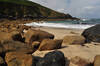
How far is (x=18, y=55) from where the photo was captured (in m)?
3.20

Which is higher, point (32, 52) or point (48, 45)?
point (48, 45)

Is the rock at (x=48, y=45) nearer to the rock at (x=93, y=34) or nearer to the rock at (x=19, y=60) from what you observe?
the rock at (x=19, y=60)

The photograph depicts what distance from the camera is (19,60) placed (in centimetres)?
303

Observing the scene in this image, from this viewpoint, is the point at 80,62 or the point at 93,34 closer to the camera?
the point at 80,62

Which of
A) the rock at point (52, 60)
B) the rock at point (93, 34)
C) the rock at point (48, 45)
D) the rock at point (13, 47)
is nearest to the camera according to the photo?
the rock at point (52, 60)

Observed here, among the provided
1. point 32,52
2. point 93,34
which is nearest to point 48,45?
point 32,52

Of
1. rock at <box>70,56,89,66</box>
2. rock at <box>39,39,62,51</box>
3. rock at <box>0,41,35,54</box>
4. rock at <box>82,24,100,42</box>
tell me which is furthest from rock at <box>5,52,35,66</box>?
rock at <box>82,24,100,42</box>

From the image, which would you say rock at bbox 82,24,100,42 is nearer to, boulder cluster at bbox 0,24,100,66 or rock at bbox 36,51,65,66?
boulder cluster at bbox 0,24,100,66

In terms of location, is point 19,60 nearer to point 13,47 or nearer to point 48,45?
point 13,47

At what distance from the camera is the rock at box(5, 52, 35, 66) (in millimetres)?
2875

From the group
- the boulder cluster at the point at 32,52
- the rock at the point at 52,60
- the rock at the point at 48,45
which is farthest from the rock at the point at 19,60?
the rock at the point at 48,45

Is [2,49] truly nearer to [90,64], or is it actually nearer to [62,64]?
[62,64]

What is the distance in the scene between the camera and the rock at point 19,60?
287 cm

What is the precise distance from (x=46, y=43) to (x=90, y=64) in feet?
5.47
